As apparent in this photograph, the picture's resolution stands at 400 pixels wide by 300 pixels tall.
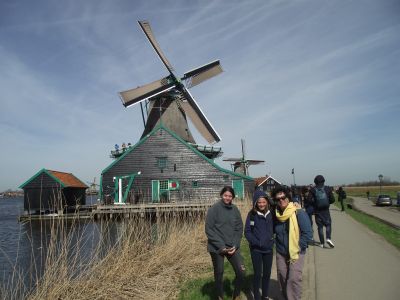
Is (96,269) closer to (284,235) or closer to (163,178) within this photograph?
(284,235)

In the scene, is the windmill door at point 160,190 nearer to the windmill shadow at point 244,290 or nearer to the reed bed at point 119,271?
the reed bed at point 119,271

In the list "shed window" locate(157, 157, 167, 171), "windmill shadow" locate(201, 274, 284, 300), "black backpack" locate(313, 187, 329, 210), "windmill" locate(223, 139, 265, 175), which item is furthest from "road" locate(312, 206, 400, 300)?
"windmill" locate(223, 139, 265, 175)

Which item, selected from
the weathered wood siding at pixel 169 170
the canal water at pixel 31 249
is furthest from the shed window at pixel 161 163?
the canal water at pixel 31 249

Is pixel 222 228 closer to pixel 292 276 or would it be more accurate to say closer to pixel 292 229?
pixel 292 229

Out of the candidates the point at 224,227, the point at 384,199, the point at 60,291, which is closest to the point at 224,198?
the point at 224,227

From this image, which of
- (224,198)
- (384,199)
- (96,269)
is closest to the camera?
(224,198)

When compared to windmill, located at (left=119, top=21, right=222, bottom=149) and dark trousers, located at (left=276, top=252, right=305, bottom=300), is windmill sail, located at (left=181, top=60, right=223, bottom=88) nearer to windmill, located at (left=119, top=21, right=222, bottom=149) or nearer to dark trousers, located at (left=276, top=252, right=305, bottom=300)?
windmill, located at (left=119, top=21, right=222, bottom=149)

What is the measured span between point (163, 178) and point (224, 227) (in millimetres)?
23872

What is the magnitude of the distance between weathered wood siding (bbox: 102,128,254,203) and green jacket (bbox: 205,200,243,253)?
76.7ft

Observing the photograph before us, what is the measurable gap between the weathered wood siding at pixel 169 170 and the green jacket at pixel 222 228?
23.4m

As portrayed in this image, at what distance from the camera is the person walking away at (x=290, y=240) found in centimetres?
477

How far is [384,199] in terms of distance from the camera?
33188 mm

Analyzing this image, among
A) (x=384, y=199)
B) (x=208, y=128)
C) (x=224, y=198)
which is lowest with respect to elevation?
(x=384, y=199)

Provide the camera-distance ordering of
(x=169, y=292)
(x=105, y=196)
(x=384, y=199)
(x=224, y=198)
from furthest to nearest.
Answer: (x=384, y=199) → (x=105, y=196) → (x=169, y=292) → (x=224, y=198)
